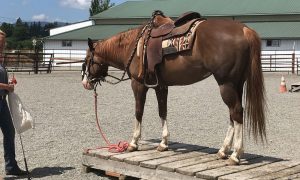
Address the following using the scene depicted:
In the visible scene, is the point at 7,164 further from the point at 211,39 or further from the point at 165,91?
the point at 211,39

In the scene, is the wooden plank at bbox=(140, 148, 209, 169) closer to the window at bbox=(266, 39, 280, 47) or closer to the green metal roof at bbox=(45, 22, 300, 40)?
the green metal roof at bbox=(45, 22, 300, 40)

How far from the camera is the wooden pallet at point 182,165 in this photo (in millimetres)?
5352

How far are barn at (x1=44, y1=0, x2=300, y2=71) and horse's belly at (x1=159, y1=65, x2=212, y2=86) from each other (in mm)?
32722

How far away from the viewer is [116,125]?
1071 cm

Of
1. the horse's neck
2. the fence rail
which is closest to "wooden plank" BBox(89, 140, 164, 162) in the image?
the horse's neck

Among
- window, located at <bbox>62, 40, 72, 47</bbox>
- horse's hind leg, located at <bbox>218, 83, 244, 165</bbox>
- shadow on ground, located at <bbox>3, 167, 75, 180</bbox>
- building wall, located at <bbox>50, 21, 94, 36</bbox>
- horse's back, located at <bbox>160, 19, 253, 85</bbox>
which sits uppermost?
building wall, located at <bbox>50, 21, 94, 36</bbox>

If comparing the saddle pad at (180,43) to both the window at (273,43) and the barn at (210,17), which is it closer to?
the barn at (210,17)

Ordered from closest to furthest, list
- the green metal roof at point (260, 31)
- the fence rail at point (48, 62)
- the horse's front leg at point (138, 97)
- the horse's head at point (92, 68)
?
the horse's front leg at point (138, 97), the horse's head at point (92, 68), the fence rail at point (48, 62), the green metal roof at point (260, 31)

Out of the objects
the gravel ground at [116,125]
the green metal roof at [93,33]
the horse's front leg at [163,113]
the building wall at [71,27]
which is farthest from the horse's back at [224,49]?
the building wall at [71,27]

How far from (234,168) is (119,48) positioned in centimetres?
243

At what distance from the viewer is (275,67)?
35.3 meters

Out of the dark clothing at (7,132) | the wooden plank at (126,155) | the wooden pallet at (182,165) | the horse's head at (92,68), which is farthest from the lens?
the horse's head at (92,68)

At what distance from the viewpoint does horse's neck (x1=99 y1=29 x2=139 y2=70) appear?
263 inches

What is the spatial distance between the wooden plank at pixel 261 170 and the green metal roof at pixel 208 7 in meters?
42.1
